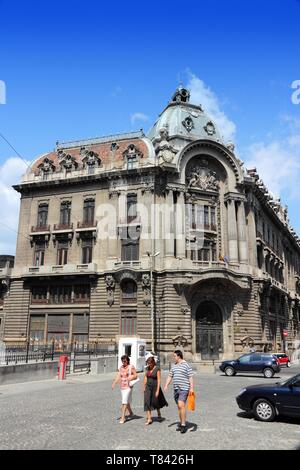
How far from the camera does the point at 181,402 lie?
1039 cm

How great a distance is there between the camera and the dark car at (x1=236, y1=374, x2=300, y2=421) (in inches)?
454

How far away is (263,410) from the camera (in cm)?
1207

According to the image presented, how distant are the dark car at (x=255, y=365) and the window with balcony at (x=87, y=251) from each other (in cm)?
2094

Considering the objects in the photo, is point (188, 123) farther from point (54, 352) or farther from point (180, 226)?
point (54, 352)

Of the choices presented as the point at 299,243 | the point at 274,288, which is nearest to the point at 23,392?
the point at 274,288

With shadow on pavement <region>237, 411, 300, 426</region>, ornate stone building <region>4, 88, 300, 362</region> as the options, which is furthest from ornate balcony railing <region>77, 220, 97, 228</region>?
shadow on pavement <region>237, 411, 300, 426</region>

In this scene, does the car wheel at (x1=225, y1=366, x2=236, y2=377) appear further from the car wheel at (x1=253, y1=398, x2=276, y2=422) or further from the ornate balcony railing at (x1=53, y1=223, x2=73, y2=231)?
the ornate balcony railing at (x1=53, y1=223, x2=73, y2=231)

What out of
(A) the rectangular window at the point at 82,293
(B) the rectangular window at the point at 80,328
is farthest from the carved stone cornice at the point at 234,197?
(B) the rectangular window at the point at 80,328

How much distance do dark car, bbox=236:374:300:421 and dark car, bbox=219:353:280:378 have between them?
60.4ft

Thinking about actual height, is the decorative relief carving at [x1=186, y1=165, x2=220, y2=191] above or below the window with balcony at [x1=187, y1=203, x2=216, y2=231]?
above

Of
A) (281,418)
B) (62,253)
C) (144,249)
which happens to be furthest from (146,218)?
(281,418)

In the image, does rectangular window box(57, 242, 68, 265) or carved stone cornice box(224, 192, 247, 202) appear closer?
rectangular window box(57, 242, 68, 265)

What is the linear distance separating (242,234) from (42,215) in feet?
77.5

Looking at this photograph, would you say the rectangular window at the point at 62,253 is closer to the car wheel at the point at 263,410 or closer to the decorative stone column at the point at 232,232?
the decorative stone column at the point at 232,232
